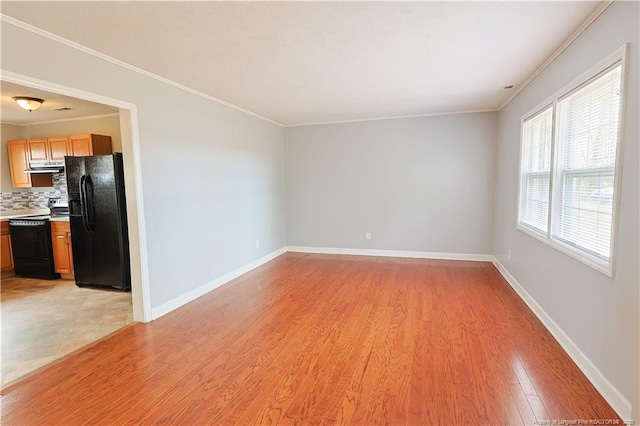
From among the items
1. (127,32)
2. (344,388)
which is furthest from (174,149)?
(344,388)

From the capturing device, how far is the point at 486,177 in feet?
17.1

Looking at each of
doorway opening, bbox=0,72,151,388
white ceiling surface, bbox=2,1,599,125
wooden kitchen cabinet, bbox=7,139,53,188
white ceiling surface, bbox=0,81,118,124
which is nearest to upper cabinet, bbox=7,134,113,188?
wooden kitchen cabinet, bbox=7,139,53,188

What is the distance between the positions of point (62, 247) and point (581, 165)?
6.25 meters

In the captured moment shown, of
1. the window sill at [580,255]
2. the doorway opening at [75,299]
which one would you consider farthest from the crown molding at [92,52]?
the window sill at [580,255]

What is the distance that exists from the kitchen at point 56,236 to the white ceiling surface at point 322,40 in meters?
1.60

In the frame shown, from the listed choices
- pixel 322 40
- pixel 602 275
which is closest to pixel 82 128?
pixel 322 40

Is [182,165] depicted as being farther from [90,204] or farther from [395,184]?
[395,184]

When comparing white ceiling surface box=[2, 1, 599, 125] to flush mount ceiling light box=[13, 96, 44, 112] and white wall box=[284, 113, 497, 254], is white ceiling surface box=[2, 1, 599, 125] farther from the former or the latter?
flush mount ceiling light box=[13, 96, 44, 112]

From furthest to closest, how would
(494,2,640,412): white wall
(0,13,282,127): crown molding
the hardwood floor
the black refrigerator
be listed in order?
1. the black refrigerator
2. (0,13,282,127): crown molding
3. the hardwood floor
4. (494,2,640,412): white wall

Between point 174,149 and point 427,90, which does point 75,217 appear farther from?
point 427,90

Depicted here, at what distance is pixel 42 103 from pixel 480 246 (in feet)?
22.0

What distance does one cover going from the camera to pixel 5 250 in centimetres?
479

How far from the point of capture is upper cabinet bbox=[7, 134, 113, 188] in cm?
456

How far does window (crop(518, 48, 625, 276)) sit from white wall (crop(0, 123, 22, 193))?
7590 millimetres
